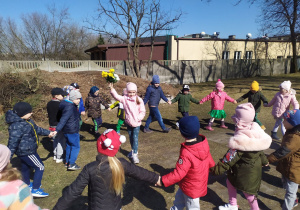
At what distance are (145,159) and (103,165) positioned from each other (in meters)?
3.03

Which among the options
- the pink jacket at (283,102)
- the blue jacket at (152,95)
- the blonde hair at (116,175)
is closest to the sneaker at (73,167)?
the blonde hair at (116,175)

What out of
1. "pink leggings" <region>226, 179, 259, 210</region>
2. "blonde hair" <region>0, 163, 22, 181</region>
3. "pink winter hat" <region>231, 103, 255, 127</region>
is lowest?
"pink leggings" <region>226, 179, 259, 210</region>

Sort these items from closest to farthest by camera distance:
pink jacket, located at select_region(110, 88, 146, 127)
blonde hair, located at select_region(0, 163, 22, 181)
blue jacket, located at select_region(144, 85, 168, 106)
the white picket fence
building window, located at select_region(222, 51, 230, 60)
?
blonde hair, located at select_region(0, 163, 22, 181)
pink jacket, located at select_region(110, 88, 146, 127)
blue jacket, located at select_region(144, 85, 168, 106)
the white picket fence
building window, located at select_region(222, 51, 230, 60)

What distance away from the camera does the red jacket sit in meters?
2.67

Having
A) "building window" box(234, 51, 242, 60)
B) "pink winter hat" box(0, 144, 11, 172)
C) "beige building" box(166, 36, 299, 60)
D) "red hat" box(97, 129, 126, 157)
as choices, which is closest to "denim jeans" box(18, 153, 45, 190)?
"pink winter hat" box(0, 144, 11, 172)

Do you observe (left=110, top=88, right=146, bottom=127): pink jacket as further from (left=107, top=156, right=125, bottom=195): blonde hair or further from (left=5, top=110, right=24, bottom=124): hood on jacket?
(left=107, top=156, right=125, bottom=195): blonde hair

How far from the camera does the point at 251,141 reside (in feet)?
9.19

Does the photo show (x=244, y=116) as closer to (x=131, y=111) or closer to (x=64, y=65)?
(x=131, y=111)

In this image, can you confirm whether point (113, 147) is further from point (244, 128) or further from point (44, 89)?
point (44, 89)

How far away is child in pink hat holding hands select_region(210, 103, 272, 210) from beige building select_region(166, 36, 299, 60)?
19821 mm

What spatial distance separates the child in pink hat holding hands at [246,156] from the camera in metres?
2.81

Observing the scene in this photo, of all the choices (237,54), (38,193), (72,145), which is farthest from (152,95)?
(237,54)

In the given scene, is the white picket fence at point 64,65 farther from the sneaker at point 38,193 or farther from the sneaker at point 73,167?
the sneaker at point 38,193

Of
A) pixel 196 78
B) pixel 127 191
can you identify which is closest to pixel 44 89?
pixel 127 191
